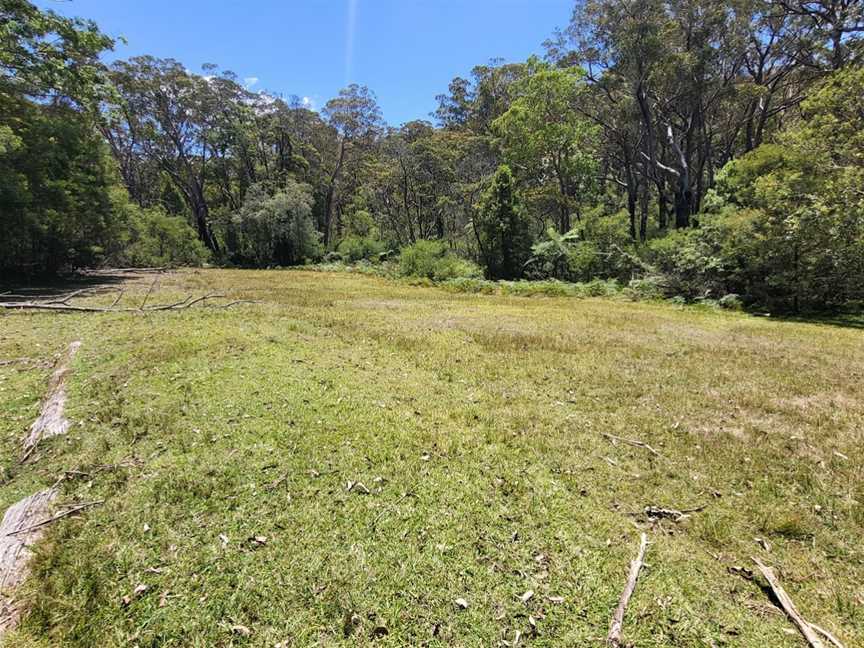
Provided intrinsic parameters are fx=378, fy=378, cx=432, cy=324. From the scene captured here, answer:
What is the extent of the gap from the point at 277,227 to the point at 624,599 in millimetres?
32685

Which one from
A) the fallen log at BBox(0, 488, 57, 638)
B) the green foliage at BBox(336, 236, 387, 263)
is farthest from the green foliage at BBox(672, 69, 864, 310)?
the green foliage at BBox(336, 236, 387, 263)

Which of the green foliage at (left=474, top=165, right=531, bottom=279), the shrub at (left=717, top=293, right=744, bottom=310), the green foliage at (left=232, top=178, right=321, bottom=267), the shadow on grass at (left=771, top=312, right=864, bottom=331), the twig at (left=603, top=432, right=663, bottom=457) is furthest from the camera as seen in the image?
the green foliage at (left=232, top=178, right=321, bottom=267)

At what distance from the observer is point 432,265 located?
2180 centimetres

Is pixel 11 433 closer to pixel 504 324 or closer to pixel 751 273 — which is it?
pixel 504 324

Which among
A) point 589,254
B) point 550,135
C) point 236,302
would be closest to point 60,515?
point 236,302

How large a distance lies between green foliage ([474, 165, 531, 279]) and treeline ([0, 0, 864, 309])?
0.11 m

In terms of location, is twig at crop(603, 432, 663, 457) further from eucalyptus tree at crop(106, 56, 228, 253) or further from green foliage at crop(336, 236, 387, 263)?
eucalyptus tree at crop(106, 56, 228, 253)

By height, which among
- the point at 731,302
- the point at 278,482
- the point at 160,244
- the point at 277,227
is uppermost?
the point at 277,227

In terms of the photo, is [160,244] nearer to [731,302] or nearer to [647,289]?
[647,289]

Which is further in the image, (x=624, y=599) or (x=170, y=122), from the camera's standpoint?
(x=170, y=122)

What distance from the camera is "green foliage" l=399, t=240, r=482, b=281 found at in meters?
21.5

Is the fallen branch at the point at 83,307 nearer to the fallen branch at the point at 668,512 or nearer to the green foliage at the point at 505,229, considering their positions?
the fallen branch at the point at 668,512

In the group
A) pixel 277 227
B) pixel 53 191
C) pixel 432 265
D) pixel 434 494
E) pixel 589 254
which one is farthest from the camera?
Answer: pixel 277 227

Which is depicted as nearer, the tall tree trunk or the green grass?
the green grass
